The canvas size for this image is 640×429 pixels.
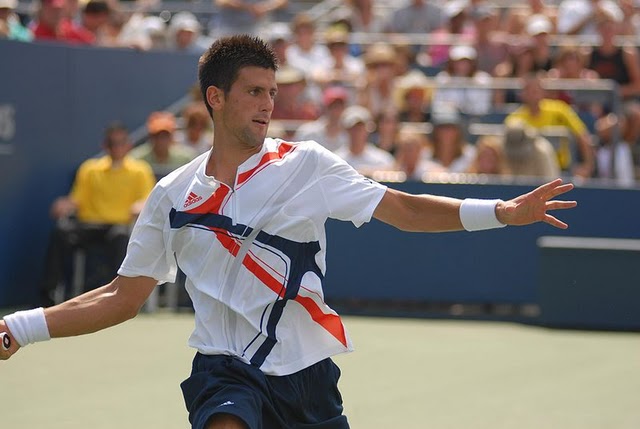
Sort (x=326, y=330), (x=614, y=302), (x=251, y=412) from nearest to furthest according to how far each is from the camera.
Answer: (x=251, y=412)
(x=326, y=330)
(x=614, y=302)

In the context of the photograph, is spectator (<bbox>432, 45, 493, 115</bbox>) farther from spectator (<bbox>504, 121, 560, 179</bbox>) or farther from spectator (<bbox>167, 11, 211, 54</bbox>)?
spectator (<bbox>167, 11, 211, 54</bbox>)

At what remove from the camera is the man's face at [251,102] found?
456cm

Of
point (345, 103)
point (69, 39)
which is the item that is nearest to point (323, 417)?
point (345, 103)

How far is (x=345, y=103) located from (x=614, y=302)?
139 inches

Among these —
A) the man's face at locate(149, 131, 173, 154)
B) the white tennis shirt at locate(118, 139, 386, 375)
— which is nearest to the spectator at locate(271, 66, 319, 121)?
the man's face at locate(149, 131, 173, 154)

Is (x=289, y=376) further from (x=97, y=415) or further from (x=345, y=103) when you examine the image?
(x=345, y=103)

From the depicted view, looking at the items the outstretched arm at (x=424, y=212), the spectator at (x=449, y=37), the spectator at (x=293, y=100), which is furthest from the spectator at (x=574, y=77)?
the outstretched arm at (x=424, y=212)

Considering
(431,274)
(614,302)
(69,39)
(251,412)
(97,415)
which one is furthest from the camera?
(69,39)

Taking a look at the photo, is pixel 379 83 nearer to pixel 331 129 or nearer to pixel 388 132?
pixel 388 132

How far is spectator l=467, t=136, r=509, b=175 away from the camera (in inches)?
508

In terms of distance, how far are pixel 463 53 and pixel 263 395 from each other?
36.0 feet

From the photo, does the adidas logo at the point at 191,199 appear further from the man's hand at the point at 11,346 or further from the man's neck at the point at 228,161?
the man's hand at the point at 11,346

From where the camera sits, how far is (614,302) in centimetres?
1207

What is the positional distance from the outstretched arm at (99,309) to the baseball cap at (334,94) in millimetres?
8877
